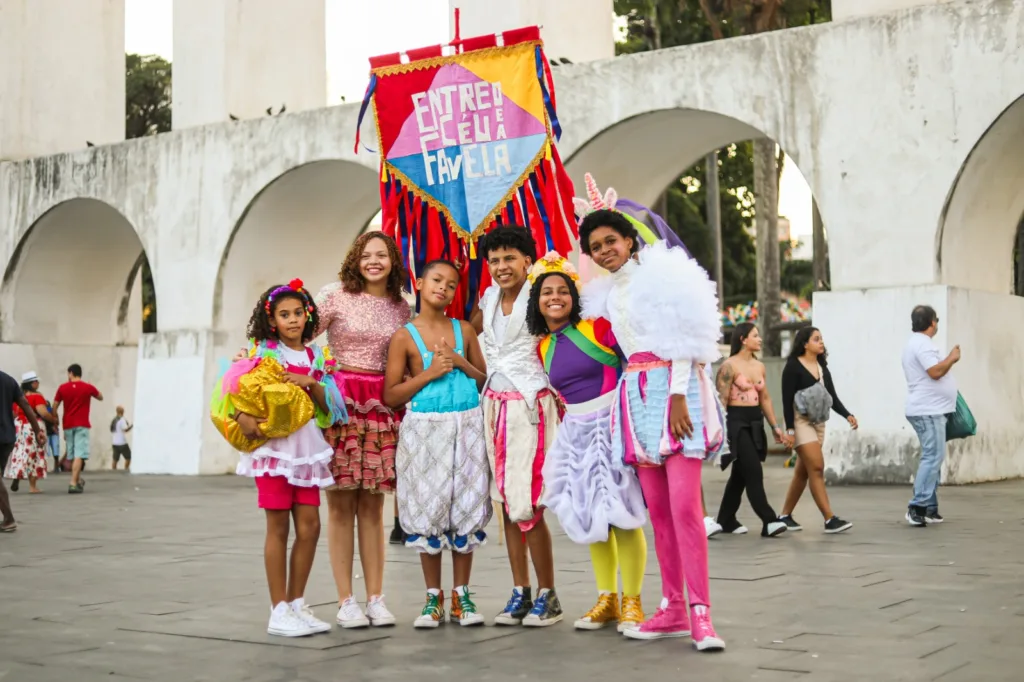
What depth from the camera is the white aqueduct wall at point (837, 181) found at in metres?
13.2

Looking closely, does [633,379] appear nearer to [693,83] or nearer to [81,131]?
[693,83]

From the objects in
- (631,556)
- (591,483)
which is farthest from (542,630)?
(591,483)

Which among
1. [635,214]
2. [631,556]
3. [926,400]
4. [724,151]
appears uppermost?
[724,151]

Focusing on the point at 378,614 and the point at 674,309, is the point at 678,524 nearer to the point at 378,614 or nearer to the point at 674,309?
the point at 674,309

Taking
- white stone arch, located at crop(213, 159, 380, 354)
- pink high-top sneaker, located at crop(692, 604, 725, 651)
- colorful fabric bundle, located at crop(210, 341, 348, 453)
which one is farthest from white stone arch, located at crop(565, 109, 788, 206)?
pink high-top sneaker, located at crop(692, 604, 725, 651)

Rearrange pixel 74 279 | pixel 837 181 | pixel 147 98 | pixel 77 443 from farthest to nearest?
pixel 147 98 → pixel 74 279 → pixel 77 443 → pixel 837 181

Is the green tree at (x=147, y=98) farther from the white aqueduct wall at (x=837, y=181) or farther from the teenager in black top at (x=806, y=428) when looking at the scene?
the teenager in black top at (x=806, y=428)

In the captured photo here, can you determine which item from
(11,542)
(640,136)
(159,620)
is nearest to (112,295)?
(640,136)

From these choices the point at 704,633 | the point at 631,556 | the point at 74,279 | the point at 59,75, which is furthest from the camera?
the point at 74,279

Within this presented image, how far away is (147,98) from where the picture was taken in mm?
40781

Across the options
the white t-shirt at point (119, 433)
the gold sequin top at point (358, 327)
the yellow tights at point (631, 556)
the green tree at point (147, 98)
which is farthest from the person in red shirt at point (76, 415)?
the green tree at point (147, 98)

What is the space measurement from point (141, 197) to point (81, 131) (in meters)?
3.07

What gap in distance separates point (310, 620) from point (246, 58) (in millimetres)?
14101

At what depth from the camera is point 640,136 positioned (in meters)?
15.9
